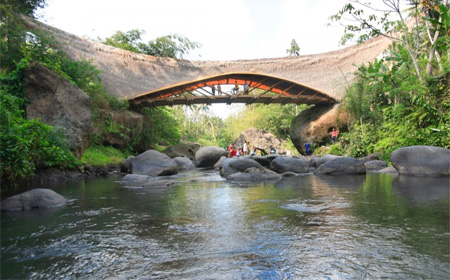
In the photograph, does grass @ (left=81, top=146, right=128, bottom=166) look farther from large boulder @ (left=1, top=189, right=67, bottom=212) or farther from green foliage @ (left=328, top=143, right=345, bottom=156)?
green foliage @ (left=328, top=143, right=345, bottom=156)

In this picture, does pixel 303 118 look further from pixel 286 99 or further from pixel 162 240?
pixel 162 240

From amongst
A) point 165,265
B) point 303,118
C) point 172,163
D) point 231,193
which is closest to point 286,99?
point 303,118

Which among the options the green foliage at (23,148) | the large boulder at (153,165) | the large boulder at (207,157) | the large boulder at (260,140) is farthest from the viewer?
the large boulder at (260,140)

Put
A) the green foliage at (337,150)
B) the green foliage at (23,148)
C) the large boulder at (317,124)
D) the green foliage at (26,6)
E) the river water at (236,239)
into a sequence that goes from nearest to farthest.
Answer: the river water at (236,239) → the green foliage at (23,148) → the green foliage at (26,6) → the green foliage at (337,150) → the large boulder at (317,124)

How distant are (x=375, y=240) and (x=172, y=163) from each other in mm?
8781

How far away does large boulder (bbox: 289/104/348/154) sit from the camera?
1822 centimetres

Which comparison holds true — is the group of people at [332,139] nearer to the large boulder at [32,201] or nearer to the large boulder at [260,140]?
the large boulder at [260,140]

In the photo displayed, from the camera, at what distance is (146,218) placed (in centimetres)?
363

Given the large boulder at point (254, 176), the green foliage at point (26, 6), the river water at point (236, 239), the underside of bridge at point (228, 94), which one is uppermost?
the green foliage at point (26, 6)

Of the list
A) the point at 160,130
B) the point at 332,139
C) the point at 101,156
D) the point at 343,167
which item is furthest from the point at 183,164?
the point at 332,139

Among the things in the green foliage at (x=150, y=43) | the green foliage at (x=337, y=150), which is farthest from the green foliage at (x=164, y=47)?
the green foliage at (x=337, y=150)

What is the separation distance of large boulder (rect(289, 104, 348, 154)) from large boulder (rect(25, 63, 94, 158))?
13203mm

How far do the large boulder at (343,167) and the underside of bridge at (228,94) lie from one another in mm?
8135

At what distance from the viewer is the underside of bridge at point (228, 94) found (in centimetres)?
1666
